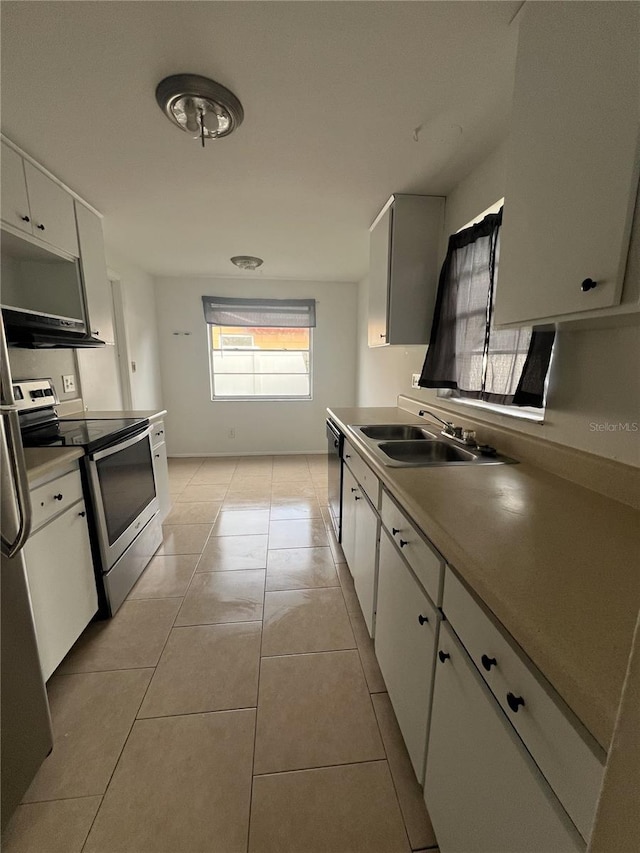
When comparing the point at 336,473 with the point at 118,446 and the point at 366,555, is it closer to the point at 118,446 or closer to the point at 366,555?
the point at 366,555

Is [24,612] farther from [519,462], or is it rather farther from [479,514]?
[519,462]

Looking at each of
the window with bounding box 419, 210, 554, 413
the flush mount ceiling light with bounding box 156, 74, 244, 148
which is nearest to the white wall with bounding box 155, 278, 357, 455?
the window with bounding box 419, 210, 554, 413

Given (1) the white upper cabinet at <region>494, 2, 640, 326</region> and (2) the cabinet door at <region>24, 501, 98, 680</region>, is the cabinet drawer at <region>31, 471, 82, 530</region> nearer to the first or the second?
(2) the cabinet door at <region>24, 501, 98, 680</region>

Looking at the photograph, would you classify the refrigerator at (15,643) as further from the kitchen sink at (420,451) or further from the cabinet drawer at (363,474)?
the kitchen sink at (420,451)

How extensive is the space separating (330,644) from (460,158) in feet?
8.16

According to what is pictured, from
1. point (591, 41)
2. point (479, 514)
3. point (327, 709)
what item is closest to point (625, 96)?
point (591, 41)

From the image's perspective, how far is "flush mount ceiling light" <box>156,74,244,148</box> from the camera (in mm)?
1192

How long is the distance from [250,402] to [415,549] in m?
3.88

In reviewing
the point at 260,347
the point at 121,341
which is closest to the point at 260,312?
the point at 260,347

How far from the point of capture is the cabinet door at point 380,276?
2.11 metres

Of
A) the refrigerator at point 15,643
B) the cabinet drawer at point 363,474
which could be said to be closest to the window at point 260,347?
the cabinet drawer at point 363,474

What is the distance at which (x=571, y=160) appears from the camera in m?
0.81

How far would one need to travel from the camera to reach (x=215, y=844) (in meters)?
0.94

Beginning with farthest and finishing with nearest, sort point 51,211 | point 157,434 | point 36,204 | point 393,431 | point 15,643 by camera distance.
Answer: point 157,434 → point 393,431 → point 51,211 → point 36,204 → point 15,643
